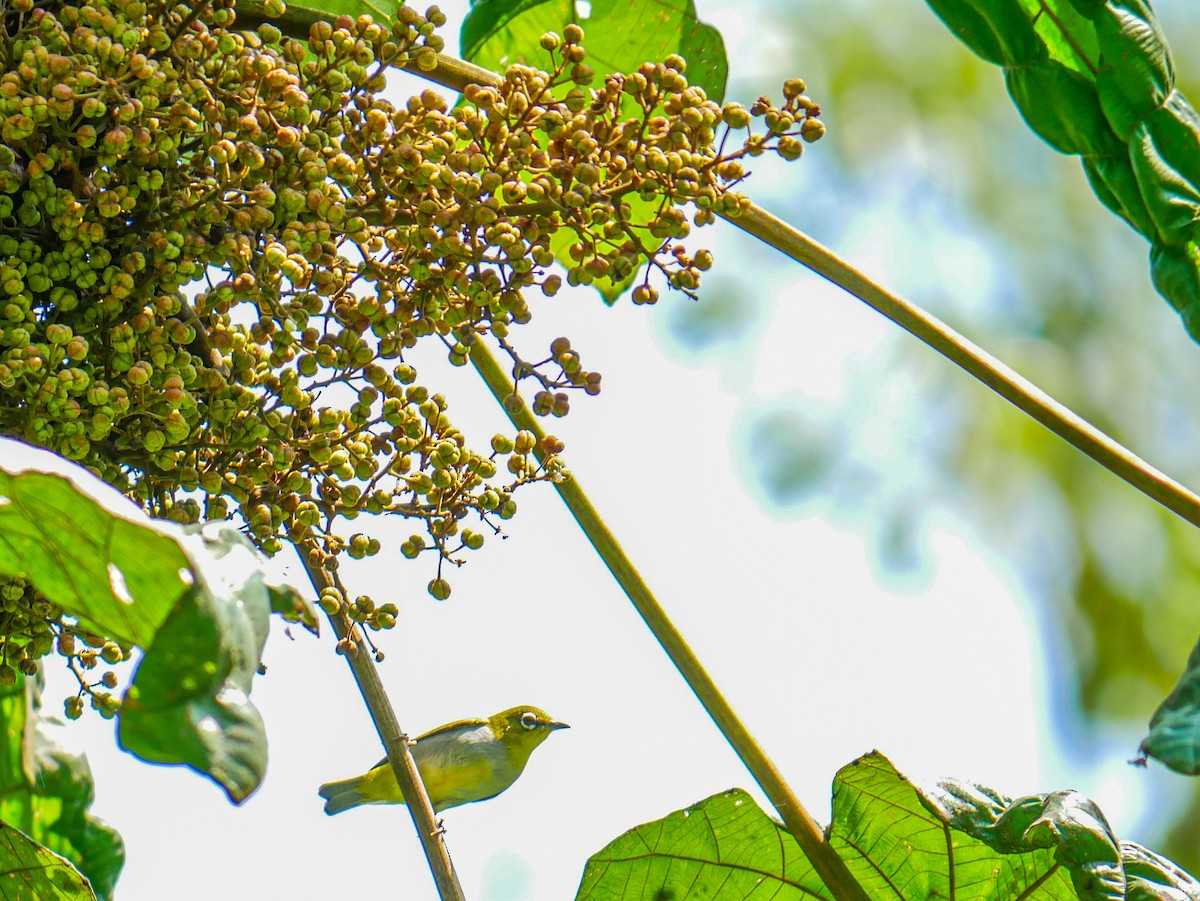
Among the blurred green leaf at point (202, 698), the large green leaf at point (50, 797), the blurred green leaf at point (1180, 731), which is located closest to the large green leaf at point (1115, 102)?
the blurred green leaf at point (1180, 731)

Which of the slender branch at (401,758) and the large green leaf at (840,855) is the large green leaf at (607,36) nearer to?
the slender branch at (401,758)

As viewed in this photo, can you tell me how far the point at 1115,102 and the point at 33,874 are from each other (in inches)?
62.5

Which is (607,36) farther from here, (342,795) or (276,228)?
(342,795)

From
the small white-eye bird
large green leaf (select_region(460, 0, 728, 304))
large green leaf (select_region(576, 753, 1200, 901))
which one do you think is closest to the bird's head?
the small white-eye bird

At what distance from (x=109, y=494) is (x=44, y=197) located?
423 mm

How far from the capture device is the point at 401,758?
154 cm

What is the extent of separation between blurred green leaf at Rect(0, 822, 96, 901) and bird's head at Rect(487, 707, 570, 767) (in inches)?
65.7

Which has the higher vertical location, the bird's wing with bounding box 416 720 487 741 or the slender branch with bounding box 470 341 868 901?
the bird's wing with bounding box 416 720 487 741

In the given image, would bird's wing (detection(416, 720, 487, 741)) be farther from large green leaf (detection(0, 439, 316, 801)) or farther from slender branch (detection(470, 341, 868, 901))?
large green leaf (detection(0, 439, 316, 801))

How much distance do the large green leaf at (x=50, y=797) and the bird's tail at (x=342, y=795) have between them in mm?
1190

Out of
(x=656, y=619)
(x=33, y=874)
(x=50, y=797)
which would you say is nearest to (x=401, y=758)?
(x=656, y=619)

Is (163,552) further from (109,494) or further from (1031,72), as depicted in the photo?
(1031,72)

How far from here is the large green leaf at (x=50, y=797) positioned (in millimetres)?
1845

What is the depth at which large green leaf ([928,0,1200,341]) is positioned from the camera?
1466 millimetres
